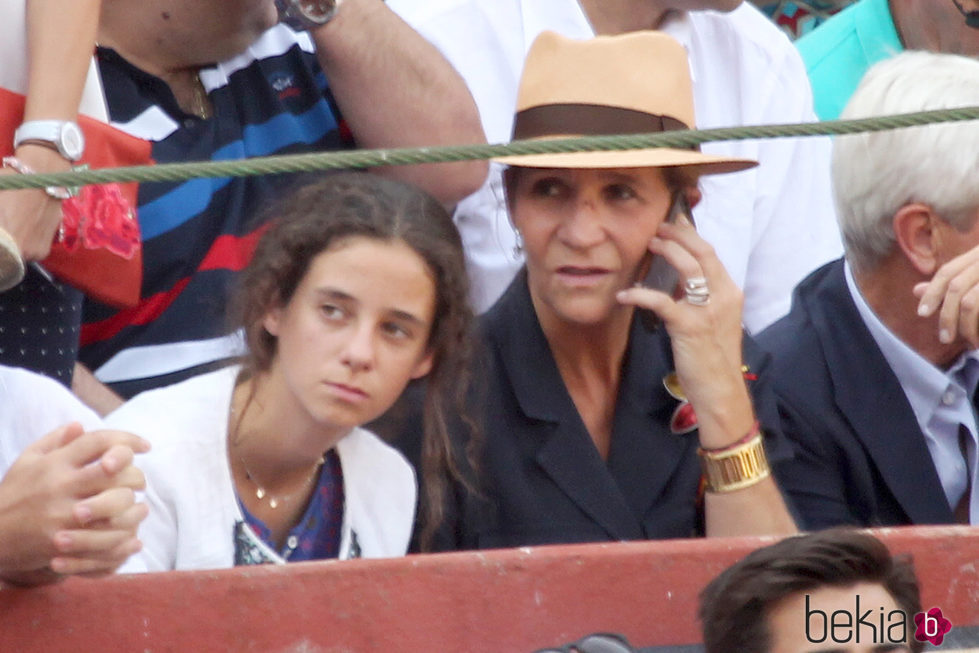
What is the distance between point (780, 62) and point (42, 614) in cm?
165

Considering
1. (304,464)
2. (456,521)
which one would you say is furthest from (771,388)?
(304,464)

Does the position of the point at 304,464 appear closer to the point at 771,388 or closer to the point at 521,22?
the point at 771,388

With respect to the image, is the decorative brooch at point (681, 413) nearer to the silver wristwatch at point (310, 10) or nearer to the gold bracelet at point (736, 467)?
the gold bracelet at point (736, 467)

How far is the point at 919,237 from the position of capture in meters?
2.19

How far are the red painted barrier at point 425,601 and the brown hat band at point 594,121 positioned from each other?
1.94 ft

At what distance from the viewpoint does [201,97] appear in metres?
2.22

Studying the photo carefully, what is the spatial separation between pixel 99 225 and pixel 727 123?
1.18 metres

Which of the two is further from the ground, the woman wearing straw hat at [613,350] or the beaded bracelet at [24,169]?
the beaded bracelet at [24,169]

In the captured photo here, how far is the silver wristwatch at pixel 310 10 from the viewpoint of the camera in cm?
215

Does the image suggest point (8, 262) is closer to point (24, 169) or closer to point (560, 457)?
point (24, 169)

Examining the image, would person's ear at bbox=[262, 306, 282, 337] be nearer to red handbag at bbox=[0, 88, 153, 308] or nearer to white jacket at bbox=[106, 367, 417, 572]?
white jacket at bbox=[106, 367, 417, 572]

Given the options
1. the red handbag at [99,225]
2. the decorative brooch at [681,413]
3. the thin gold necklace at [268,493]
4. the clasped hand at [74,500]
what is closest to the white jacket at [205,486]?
the thin gold necklace at [268,493]

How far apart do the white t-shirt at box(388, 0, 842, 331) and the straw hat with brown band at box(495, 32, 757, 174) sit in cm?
31

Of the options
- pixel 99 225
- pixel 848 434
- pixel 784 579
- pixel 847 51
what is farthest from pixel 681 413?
pixel 847 51
